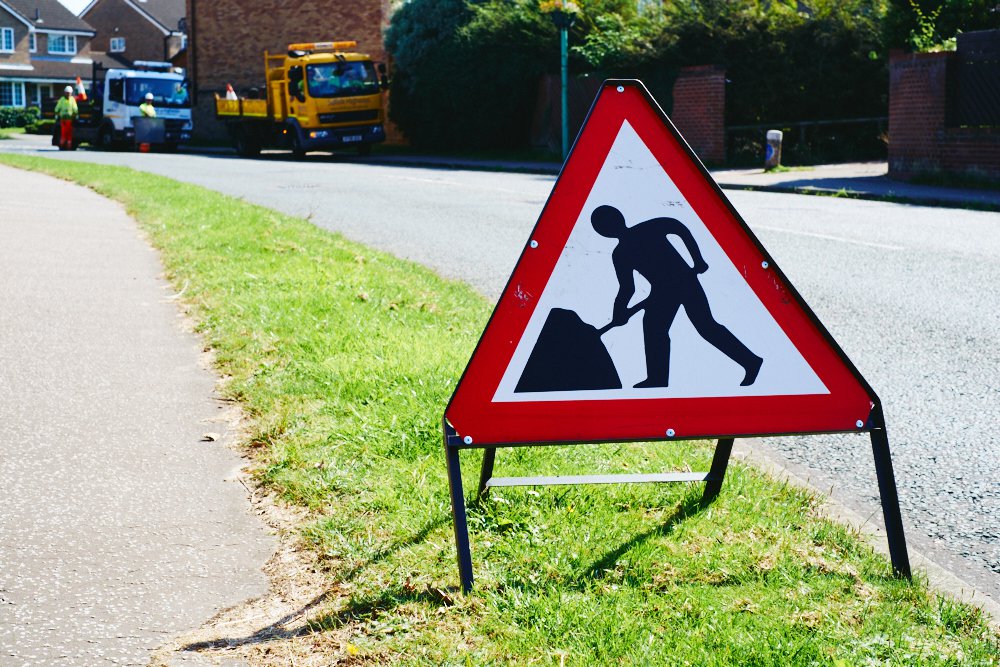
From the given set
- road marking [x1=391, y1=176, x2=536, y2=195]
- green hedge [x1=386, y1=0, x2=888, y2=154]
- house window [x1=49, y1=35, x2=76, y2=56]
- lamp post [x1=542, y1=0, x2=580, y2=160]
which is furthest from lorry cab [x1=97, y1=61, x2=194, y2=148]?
house window [x1=49, y1=35, x2=76, y2=56]

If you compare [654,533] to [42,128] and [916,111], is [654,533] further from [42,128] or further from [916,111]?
[42,128]

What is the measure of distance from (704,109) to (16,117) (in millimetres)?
55679

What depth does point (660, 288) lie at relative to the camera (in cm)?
326

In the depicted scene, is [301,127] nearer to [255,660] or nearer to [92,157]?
[92,157]

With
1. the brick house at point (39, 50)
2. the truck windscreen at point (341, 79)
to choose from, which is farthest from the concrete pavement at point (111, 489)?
the brick house at point (39, 50)

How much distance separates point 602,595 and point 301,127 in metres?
31.6

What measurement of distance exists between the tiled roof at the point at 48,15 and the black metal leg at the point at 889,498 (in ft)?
281

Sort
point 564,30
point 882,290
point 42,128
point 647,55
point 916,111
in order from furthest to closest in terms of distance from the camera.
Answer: point 42,128 → point 647,55 → point 564,30 → point 916,111 → point 882,290

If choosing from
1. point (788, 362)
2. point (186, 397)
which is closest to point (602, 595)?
point (788, 362)

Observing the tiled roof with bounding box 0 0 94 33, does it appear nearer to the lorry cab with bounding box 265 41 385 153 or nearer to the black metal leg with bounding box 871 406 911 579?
the lorry cab with bounding box 265 41 385 153

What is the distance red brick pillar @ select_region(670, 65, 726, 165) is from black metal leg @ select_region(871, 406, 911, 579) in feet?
75.8

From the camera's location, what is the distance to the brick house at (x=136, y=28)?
8769cm

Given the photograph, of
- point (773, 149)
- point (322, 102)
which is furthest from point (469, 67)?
point (773, 149)

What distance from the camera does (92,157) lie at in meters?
33.1
